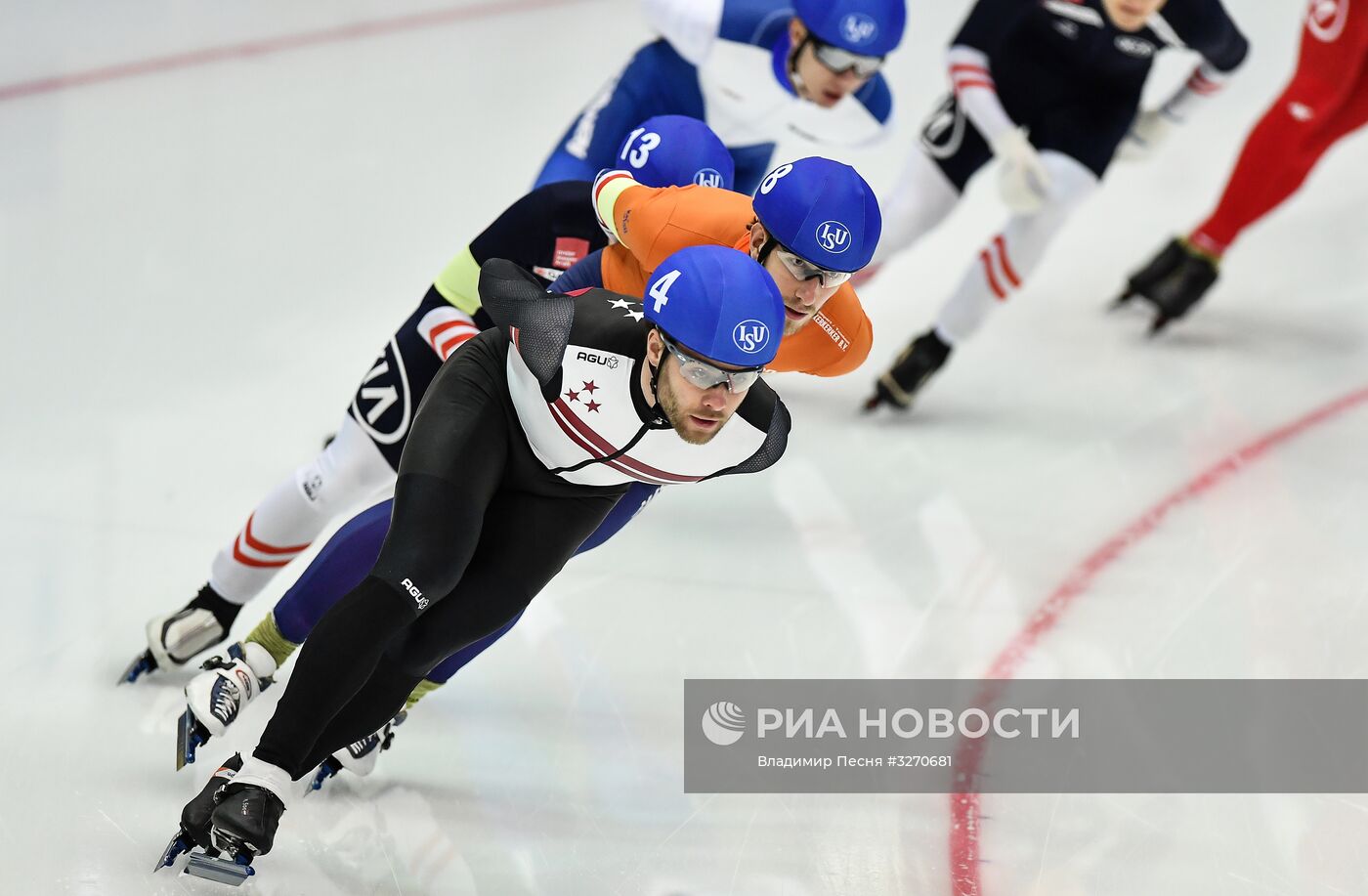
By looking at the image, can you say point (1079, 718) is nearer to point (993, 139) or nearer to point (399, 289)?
point (993, 139)

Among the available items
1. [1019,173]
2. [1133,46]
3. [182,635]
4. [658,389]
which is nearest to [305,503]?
[182,635]

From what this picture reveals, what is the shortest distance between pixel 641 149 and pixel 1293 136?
11.2 feet

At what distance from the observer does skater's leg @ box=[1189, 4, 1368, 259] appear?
591 centimetres

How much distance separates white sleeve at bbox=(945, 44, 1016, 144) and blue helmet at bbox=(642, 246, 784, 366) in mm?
2621

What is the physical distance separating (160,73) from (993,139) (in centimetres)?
386

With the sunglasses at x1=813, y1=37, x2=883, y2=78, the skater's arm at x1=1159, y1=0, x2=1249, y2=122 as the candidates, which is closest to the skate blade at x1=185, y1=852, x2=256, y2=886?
the sunglasses at x1=813, y1=37, x2=883, y2=78

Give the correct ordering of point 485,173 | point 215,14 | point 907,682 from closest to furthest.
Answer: point 907,682 < point 485,173 < point 215,14

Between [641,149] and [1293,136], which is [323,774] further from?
[1293,136]

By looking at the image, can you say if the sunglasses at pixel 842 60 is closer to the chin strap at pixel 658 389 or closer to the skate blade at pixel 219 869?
the chin strap at pixel 658 389

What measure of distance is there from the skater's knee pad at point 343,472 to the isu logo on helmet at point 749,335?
4.21ft

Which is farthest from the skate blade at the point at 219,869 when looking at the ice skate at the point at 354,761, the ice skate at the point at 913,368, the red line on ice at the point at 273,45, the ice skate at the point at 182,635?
the red line on ice at the point at 273,45

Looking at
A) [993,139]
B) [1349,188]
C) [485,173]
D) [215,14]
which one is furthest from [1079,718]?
[215,14]

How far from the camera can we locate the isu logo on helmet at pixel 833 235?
122 inches

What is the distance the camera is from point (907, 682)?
4.04 metres
